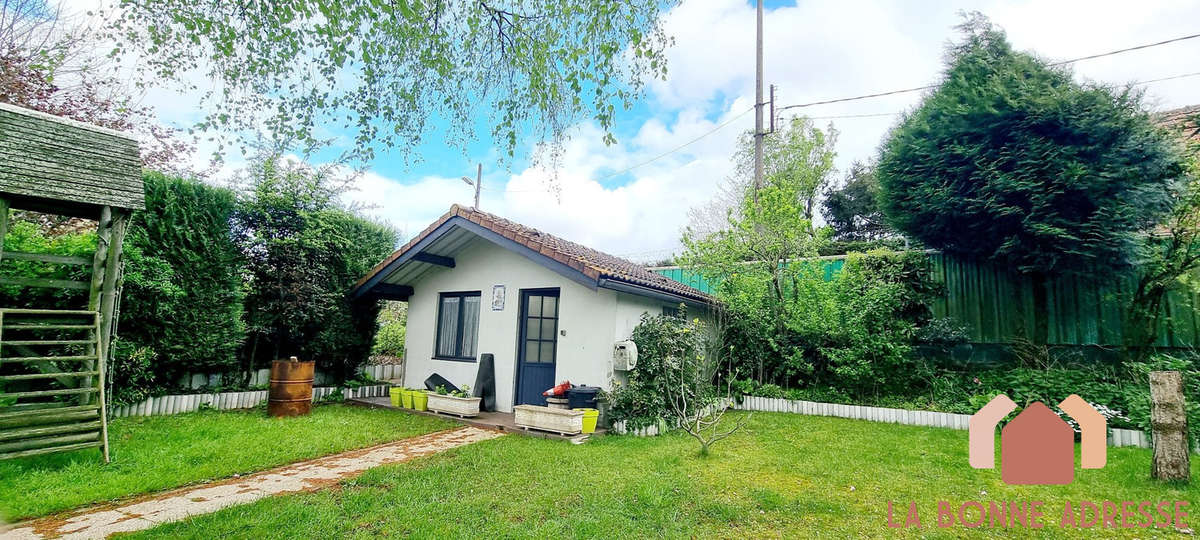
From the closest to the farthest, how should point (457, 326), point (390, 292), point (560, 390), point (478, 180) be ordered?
point (560, 390) < point (457, 326) < point (390, 292) < point (478, 180)

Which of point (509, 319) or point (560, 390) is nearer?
point (560, 390)

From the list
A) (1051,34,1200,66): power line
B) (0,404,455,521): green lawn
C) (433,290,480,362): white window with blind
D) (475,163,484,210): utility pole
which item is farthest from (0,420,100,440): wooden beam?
(475,163,484,210): utility pole

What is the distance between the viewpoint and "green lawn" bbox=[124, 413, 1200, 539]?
340 cm

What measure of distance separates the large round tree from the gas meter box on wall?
5159 mm

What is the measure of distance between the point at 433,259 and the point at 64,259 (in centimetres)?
459

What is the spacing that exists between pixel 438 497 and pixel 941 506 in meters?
3.94

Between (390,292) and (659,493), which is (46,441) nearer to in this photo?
(390,292)

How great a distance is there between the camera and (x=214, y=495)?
4094 millimetres

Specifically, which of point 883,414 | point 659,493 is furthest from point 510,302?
point 883,414

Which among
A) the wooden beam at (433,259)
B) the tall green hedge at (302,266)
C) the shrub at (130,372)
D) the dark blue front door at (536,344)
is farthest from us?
the wooden beam at (433,259)

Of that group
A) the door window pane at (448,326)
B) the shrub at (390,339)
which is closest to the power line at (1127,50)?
the door window pane at (448,326)

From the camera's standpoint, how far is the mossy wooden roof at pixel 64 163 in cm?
509

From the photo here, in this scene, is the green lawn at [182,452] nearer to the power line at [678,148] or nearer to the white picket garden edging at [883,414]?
the white picket garden edging at [883,414]

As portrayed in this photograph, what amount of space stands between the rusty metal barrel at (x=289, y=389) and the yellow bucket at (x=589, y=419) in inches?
171
